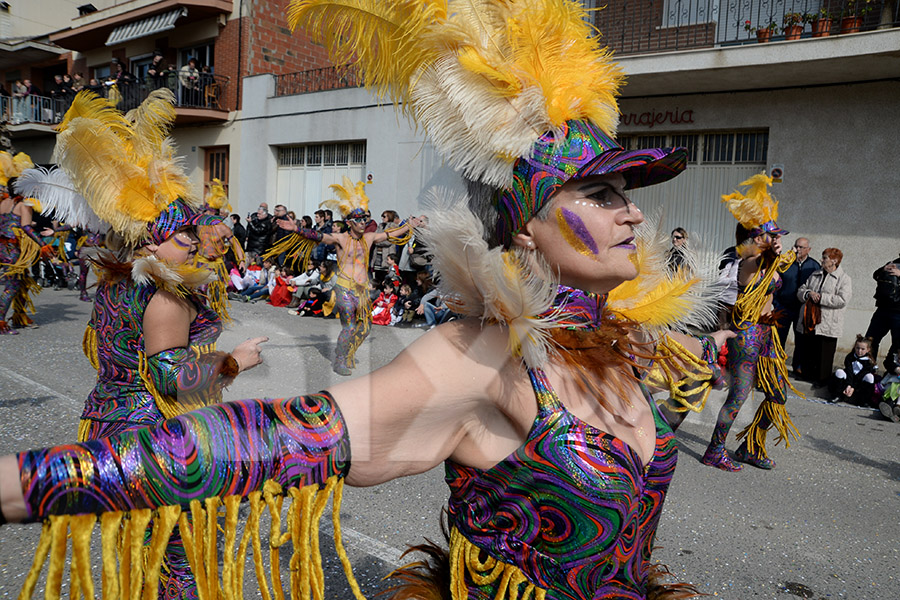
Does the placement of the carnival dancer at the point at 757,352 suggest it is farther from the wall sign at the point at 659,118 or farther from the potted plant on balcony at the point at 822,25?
the wall sign at the point at 659,118

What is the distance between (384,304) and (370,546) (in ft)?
27.4

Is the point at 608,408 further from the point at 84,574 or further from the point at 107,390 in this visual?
the point at 107,390

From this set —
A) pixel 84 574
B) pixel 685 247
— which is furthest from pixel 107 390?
pixel 685 247

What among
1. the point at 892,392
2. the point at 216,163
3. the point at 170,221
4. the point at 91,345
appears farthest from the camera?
the point at 216,163

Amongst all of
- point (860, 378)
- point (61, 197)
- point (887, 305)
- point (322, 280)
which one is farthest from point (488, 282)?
point (322, 280)

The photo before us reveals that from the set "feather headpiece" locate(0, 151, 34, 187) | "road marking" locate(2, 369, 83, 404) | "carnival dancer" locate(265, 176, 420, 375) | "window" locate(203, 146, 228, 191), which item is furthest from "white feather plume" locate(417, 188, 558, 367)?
"window" locate(203, 146, 228, 191)

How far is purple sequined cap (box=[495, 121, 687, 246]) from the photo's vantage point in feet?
4.51

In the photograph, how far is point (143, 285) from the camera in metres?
2.63

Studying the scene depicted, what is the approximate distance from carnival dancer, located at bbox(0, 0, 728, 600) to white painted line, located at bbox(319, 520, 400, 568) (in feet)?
6.41

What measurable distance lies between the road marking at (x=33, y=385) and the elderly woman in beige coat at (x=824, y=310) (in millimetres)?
8219

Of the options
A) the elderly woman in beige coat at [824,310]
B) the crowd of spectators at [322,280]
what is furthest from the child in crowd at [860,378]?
the crowd of spectators at [322,280]

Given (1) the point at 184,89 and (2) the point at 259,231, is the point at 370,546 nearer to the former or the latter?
(2) the point at 259,231

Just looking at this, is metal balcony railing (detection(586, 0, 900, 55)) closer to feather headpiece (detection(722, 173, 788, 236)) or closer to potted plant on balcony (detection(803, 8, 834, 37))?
potted plant on balcony (detection(803, 8, 834, 37))

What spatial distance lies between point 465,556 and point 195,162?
2063 centimetres
